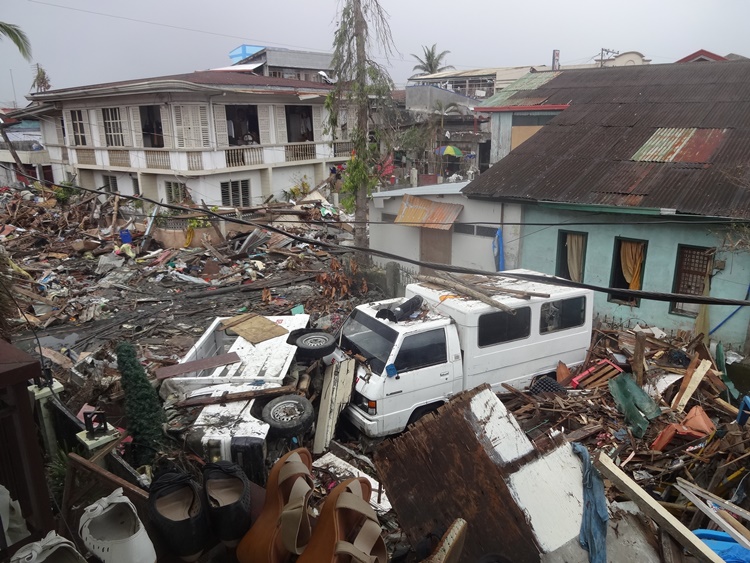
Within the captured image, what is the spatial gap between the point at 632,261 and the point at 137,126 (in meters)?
22.5

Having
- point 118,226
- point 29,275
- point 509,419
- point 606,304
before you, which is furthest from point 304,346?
point 118,226

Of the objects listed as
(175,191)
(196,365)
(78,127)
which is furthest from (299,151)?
(196,365)

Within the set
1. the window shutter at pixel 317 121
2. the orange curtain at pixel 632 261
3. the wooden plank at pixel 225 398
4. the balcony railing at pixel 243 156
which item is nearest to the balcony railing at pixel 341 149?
the window shutter at pixel 317 121

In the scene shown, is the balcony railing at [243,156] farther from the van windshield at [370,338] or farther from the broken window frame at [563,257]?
the van windshield at [370,338]

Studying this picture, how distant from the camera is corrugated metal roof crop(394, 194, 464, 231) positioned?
14.6m

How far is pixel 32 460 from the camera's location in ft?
12.1

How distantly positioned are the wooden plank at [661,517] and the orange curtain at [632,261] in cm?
902

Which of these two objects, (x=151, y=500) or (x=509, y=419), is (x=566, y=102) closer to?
(x=509, y=419)

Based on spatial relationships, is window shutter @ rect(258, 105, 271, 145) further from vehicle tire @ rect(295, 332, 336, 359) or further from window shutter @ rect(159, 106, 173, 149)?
vehicle tire @ rect(295, 332, 336, 359)

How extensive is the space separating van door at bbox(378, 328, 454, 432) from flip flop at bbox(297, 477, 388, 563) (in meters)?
4.20

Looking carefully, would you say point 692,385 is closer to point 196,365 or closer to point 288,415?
point 288,415

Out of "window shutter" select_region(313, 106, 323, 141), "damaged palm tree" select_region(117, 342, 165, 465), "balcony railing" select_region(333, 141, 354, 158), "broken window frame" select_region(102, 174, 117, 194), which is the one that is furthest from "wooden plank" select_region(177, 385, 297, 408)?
"balcony railing" select_region(333, 141, 354, 158)

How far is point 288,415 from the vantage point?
23.5ft

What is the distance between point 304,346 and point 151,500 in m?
4.64
